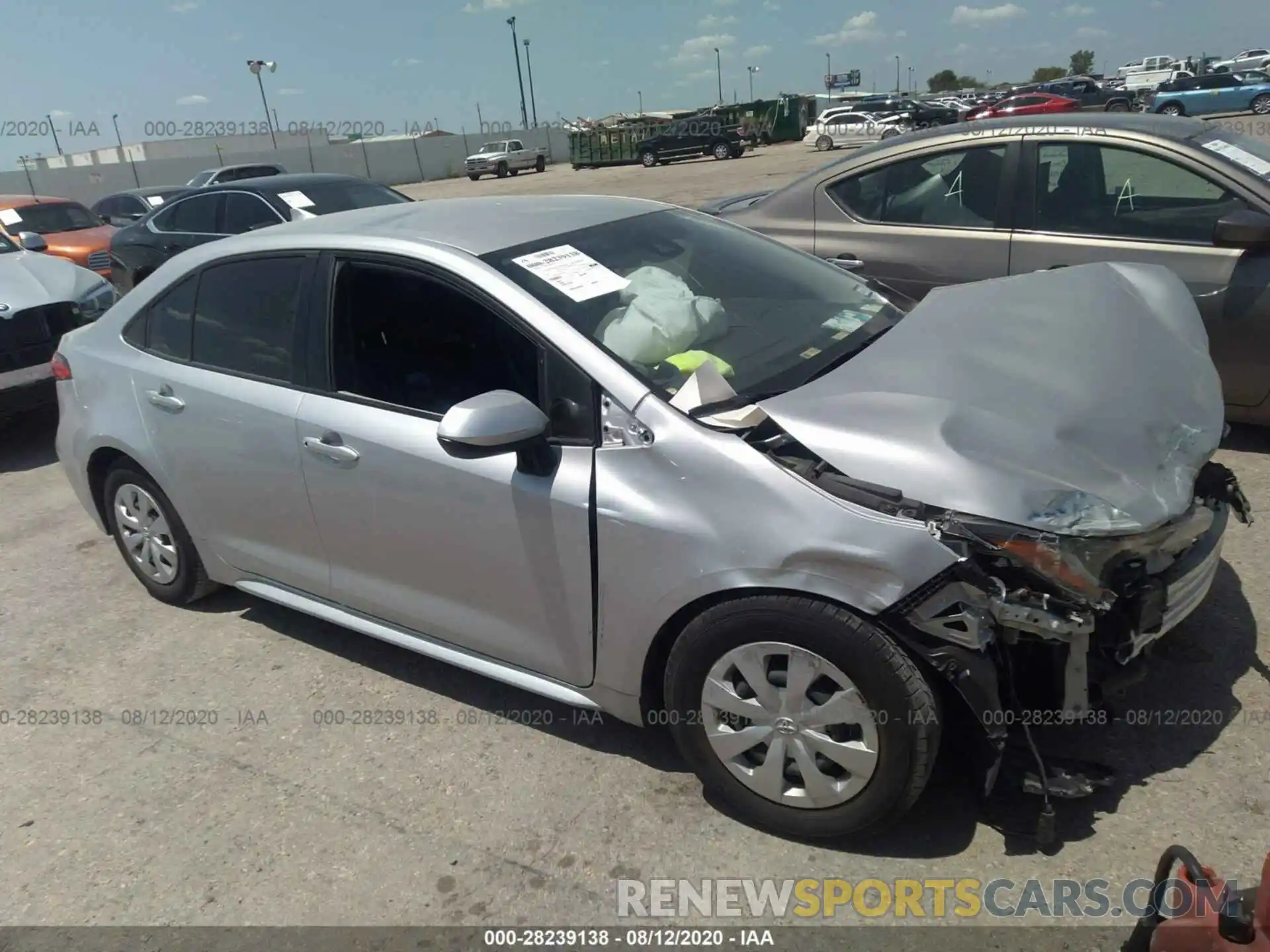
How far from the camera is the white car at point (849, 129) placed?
3678 centimetres

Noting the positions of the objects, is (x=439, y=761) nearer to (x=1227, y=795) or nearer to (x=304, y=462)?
(x=304, y=462)

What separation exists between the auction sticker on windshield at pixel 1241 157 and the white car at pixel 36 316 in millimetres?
6771

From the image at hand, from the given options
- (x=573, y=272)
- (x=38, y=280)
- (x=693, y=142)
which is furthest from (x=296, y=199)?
(x=693, y=142)

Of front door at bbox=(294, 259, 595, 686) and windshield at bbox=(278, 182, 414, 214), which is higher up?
windshield at bbox=(278, 182, 414, 214)

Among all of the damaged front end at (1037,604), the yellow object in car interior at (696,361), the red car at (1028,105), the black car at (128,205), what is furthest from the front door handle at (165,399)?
the red car at (1028,105)

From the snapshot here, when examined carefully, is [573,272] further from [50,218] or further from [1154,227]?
[50,218]

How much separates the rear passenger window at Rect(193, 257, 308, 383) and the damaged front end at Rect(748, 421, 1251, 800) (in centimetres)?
183

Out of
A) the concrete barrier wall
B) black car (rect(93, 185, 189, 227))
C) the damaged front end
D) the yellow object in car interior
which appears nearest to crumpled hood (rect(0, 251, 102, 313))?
the yellow object in car interior

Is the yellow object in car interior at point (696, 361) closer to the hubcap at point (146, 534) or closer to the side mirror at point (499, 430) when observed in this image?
the side mirror at point (499, 430)

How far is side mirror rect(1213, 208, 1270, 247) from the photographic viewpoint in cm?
409

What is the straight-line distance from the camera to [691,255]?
3.36 meters

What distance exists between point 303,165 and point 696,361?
47.0m

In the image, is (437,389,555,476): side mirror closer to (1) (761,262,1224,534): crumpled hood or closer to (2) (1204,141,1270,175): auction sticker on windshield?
(1) (761,262,1224,534): crumpled hood

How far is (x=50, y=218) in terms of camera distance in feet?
40.9
